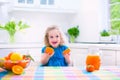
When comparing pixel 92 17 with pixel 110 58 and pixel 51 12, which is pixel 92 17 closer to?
pixel 51 12

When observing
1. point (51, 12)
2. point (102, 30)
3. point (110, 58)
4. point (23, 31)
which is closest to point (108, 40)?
point (102, 30)

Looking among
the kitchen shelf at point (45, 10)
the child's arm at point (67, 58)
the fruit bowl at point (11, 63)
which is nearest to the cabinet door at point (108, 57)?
the child's arm at point (67, 58)

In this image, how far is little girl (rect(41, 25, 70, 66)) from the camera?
2.17m

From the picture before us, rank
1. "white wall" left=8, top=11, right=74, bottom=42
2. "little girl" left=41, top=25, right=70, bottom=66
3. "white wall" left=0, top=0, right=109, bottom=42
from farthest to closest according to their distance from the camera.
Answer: "white wall" left=8, top=11, right=74, bottom=42 < "white wall" left=0, top=0, right=109, bottom=42 < "little girl" left=41, top=25, right=70, bottom=66

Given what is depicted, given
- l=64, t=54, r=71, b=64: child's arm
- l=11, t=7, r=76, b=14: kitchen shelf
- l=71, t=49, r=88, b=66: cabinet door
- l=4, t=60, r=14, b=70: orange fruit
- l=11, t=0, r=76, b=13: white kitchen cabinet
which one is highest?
l=11, t=0, r=76, b=13: white kitchen cabinet

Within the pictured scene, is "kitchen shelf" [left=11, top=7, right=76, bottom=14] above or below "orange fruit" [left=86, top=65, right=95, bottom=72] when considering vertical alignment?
above

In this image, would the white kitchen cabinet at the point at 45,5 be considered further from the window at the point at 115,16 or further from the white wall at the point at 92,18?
the window at the point at 115,16

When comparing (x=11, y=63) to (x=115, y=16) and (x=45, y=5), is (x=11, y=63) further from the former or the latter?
(x=115, y=16)

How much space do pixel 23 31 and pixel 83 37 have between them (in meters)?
0.97

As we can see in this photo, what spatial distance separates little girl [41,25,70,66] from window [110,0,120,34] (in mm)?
1793

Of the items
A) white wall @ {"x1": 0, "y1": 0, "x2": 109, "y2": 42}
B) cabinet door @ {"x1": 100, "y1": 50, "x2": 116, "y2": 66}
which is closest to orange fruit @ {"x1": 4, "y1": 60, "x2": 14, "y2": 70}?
cabinet door @ {"x1": 100, "y1": 50, "x2": 116, "y2": 66}

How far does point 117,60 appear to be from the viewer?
3.05m

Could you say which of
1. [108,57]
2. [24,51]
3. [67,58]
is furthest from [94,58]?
[24,51]

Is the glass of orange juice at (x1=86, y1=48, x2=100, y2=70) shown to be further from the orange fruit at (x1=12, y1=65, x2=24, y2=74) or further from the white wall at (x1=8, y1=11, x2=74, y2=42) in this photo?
the white wall at (x1=8, y1=11, x2=74, y2=42)
